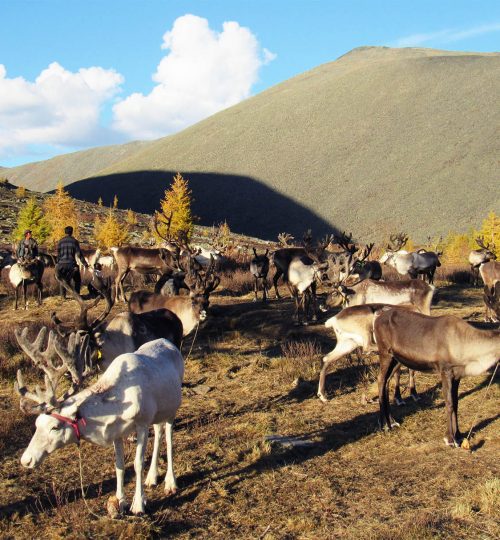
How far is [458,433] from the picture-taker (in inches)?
297

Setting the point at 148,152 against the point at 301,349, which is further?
the point at 148,152

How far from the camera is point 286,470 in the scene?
7.02 m

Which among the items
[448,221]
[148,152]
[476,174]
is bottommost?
[448,221]

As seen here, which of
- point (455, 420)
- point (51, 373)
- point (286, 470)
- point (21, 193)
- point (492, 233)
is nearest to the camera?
point (51, 373)

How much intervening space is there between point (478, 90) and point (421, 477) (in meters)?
120

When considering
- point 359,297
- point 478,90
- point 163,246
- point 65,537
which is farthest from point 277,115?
point 65,537

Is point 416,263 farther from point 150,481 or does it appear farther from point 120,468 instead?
point 120,468

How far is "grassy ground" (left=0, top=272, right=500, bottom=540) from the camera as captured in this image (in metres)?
5.68

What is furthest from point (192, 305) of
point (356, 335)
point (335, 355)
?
point (356, 335)

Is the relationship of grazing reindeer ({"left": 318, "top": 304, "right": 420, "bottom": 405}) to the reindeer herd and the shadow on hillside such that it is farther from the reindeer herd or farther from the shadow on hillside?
the shadow on hillside

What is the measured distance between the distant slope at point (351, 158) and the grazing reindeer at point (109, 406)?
67460 mm

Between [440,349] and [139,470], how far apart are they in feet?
13.8

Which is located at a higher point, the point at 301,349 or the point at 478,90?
the point at 478,90

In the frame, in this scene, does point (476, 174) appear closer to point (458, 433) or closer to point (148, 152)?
point (148, 152)
